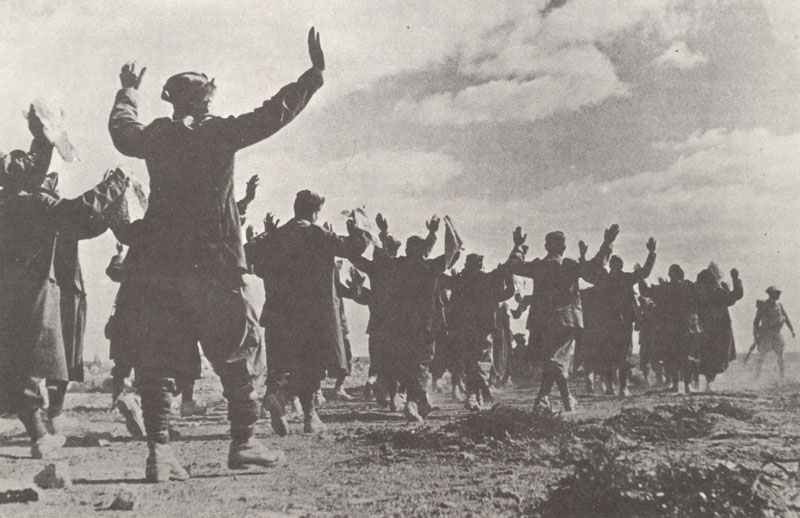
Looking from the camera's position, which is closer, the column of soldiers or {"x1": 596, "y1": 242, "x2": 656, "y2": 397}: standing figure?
the column of soldiers

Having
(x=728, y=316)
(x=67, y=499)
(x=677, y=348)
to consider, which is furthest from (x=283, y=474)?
(x=728, y=316)

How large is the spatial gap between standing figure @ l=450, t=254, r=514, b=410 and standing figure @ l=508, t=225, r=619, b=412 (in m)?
0.94

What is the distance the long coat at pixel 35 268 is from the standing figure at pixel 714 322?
9.86 metres

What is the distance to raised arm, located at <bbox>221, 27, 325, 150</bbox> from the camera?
416 cm

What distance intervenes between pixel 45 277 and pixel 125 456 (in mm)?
1280

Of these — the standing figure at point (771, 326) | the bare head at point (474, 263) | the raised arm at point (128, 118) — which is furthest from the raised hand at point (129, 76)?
the standing figure at point (771, 326)

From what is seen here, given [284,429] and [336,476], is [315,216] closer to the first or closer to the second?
[284,429]

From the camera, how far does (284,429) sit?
6.61 m

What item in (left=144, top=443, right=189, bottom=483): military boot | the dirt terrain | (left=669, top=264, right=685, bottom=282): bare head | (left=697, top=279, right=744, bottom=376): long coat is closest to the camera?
the dirt terrain

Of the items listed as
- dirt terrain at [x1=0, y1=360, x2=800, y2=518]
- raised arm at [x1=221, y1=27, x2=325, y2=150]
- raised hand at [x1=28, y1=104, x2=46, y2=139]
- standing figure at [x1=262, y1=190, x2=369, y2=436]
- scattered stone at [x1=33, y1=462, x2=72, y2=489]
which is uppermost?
raised hand at [x1=28, y1=104, x2=46, y2=139]

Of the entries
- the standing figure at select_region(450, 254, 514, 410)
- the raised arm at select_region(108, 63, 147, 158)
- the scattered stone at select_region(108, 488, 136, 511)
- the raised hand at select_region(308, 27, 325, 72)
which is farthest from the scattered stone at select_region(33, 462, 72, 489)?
the standing figure at select_region(450, 254, 514, 410)

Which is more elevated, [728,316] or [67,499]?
[728,316]

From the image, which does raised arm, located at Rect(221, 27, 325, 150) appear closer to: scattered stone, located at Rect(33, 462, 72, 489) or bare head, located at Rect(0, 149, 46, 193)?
scattered stone, located at Rect(33, 462, 72, 489)

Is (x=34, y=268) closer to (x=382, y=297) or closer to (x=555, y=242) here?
(x=382, y=297)
